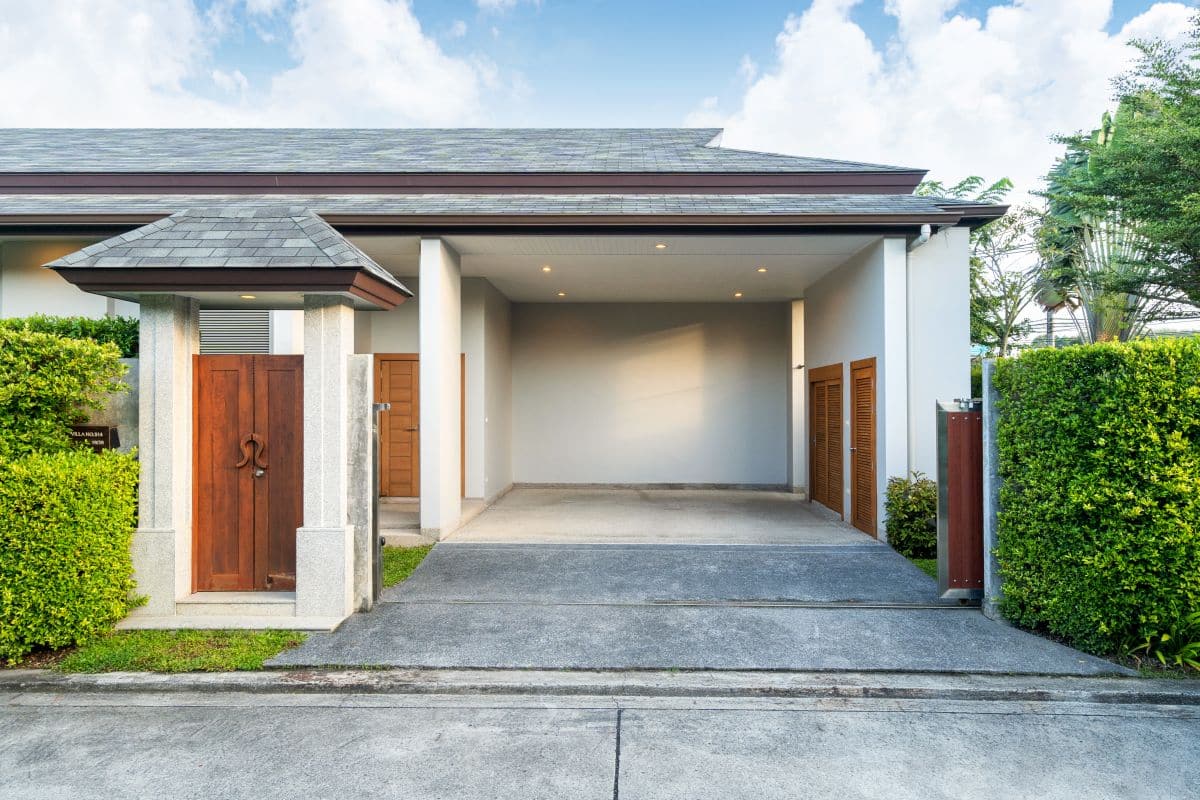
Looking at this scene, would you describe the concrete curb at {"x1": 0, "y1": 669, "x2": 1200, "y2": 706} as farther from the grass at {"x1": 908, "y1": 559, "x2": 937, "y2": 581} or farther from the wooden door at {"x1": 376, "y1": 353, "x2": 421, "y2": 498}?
the wooden door at {"x1": 376, "y1": 353, "x2": 421, "y2": 498}

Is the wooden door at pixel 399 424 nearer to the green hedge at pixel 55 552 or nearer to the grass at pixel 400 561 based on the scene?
the grass at pixel 400 561

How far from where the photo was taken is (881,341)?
23.3 feet

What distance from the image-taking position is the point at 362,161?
30.4ft

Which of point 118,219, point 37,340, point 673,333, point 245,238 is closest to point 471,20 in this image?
point 673,333

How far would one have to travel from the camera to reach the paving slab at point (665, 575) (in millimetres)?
5395

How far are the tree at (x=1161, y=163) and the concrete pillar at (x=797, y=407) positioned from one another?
605cm

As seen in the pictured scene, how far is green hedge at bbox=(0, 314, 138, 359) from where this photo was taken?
5.07 metres

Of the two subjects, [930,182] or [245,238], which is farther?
[930,182]

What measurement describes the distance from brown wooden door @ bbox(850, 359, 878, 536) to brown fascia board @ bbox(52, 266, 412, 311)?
19.2 feet

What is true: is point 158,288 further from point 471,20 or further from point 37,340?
point 471,20

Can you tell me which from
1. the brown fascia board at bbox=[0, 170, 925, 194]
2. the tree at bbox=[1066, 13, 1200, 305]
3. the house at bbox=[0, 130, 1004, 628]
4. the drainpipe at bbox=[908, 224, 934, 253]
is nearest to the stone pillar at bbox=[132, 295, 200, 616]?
the house at bbox=[0, 130, 1004, 628]

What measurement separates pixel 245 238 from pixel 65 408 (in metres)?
1.73

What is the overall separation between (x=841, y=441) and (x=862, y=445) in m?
0.82

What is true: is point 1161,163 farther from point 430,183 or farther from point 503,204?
point 430,183
